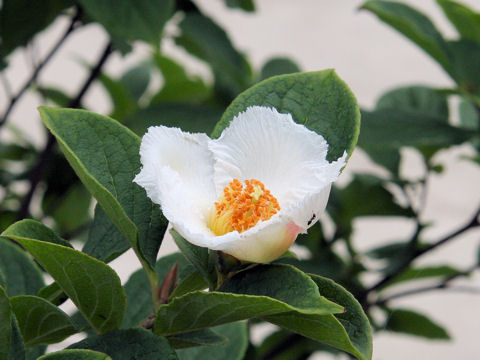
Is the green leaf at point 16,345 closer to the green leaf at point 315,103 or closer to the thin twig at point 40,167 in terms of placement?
the green leaf at point 315,103

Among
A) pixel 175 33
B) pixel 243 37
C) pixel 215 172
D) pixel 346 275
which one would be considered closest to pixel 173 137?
pixel 215 172

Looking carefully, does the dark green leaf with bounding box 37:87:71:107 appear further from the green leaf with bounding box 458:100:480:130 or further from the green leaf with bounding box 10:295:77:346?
the green leaf with bounding box 10:295:77:346

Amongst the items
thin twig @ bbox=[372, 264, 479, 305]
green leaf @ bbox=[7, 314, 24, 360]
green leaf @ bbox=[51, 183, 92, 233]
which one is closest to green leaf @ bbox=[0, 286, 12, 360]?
green leaf @ bbox=[7, 314, 24, 360]

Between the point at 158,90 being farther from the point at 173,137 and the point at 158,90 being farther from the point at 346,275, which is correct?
the point at 173,137

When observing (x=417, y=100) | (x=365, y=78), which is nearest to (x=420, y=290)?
(x=417, y=100)

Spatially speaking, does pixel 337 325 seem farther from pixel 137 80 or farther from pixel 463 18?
pixel 137 80

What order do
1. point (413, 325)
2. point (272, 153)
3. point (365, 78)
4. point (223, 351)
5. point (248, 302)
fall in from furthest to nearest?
point (365, 78) < point (413, 325) < point (223, 351) < point (272, 153) < point (248, 302)
